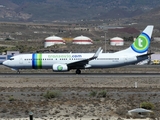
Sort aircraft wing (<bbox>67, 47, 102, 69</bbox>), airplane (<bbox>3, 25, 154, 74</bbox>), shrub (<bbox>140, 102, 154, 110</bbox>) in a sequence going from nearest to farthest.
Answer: shrub (<bbox>140, 102, 154, 110</bbox>) < aircraft wing (<bbox>67, 47, 102, 69</bbox>) < airplane (<bbox>3, 25, 154, 74</bbox>)

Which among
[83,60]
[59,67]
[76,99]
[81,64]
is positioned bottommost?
[76,99]

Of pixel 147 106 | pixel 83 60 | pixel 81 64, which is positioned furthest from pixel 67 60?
pixel 147 106

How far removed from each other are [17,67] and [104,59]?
11785 millimetres

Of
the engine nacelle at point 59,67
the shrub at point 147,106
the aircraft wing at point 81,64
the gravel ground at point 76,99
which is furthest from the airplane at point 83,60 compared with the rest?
the shrub at point 147,106

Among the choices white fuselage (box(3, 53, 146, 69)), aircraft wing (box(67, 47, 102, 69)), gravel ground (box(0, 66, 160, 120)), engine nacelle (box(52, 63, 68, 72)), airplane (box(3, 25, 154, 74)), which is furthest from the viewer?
white fuselage (box(3, 53, 146, 69))

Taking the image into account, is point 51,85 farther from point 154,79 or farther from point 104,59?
point 104,59

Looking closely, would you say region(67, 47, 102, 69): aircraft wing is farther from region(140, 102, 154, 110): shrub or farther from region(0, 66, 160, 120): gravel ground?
region(140, 102, 154, 110): shrub

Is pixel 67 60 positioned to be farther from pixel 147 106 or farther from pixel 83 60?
pixel 147 106

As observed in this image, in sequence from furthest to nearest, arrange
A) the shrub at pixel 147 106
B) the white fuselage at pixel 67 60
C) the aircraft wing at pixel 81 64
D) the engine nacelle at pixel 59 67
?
1. the white fuselage at pixel 67 60
2. the aircraft wing at pixel 81 64
3. the engine nacelle at pixel 59 67
4. the shrub at pixel 147 106

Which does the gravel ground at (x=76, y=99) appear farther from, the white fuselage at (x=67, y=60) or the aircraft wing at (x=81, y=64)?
the white fuselage at (x=67, y=60)

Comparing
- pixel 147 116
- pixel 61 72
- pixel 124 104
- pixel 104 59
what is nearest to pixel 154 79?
pixel 104 59

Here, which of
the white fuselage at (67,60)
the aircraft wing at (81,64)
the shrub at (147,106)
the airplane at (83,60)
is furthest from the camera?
the white fuselage at (67,60)

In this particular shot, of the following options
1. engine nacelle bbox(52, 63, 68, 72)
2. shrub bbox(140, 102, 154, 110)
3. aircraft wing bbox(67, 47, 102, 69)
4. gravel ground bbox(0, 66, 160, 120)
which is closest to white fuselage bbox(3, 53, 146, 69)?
aircraft wing bbox(67, 47, 102, 69)

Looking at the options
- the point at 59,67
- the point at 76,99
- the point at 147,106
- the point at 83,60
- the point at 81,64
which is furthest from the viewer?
the point at 81,64
